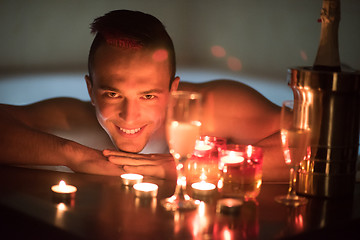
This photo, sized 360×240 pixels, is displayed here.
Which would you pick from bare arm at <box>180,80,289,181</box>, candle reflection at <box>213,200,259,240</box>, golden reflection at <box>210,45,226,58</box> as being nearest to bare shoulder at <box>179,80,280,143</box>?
bare arm at <box>180,80,289,181</box>

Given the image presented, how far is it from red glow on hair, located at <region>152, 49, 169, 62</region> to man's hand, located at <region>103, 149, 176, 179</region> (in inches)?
16.4

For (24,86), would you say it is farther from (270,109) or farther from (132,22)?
(270,109)

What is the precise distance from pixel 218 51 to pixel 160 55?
1.08ft

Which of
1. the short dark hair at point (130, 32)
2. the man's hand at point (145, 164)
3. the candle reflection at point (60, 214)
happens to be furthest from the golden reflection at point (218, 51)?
the candle reflection at point (60, 214)

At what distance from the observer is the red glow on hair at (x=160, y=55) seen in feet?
6.47

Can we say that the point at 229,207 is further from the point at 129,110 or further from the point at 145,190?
the point at 129,110

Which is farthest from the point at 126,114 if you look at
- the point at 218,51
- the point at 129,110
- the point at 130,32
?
the point at 218,51

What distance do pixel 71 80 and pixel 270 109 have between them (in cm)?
83

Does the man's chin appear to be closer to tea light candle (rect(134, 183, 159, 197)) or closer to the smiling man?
the smiling man

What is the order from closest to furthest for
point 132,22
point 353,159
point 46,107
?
point 353,159
point 132,22
point 46,107

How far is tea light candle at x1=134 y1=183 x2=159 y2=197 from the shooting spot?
4.56ft

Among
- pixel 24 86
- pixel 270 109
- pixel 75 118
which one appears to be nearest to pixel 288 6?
pixel 270 109

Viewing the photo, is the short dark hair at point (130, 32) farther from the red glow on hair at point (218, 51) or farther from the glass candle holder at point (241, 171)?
the glass candle holder at point (241, 171)

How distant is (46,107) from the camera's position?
2236 mm
